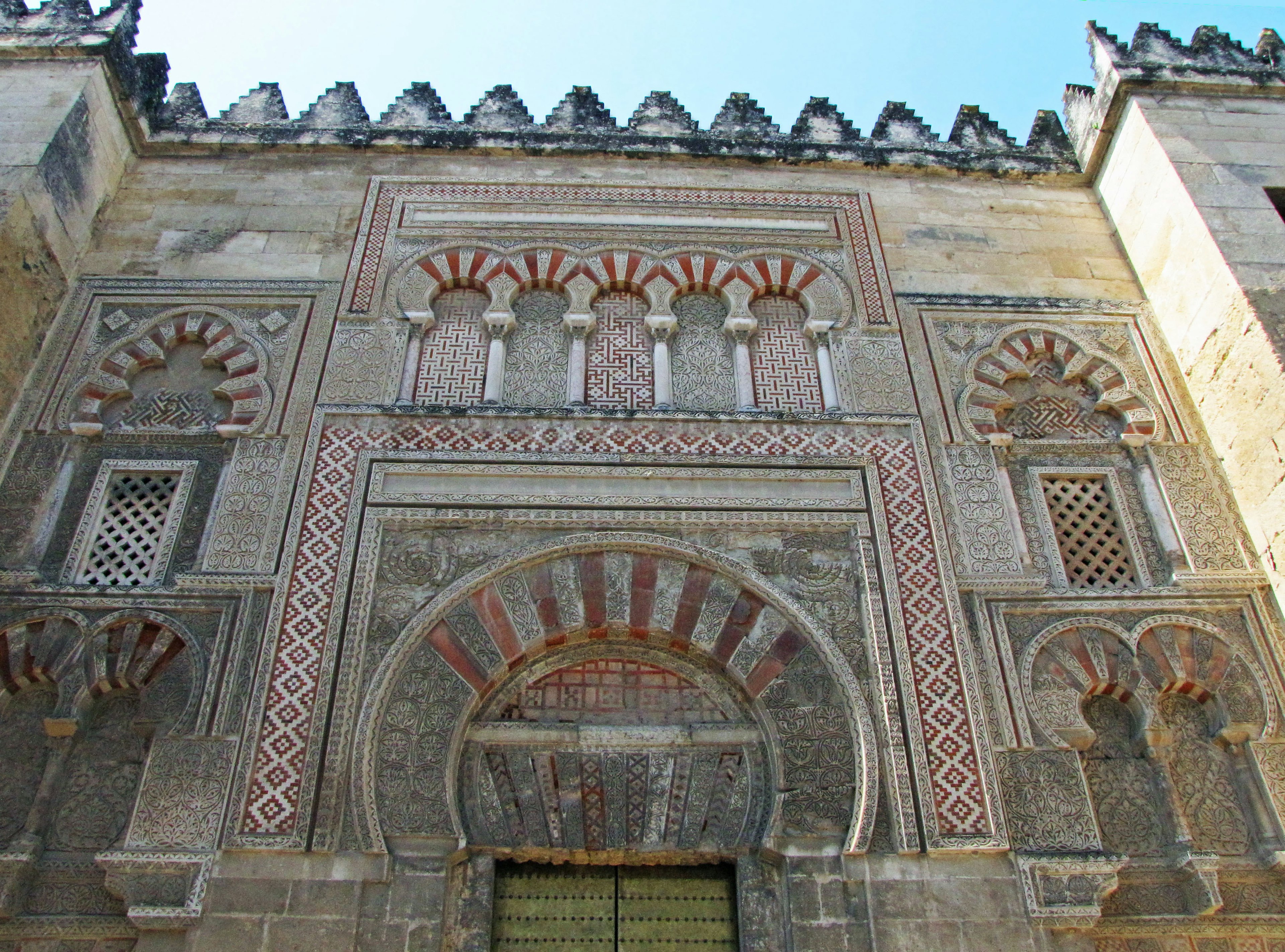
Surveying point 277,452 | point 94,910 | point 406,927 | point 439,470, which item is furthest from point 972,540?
point 94,910

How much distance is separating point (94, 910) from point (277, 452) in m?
2.15

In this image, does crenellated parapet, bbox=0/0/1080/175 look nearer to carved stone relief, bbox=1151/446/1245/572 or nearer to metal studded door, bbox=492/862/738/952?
carved stone relief, bbox=1151/446/1245/572

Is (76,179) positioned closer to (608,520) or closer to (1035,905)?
(608,520)

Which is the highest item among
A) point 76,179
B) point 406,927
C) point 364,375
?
point 76,179

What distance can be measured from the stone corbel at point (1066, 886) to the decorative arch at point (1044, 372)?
84.2 inches

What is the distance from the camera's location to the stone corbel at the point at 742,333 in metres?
5.48

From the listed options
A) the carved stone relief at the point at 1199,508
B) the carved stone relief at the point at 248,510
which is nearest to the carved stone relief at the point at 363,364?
the carved stone relief at the point at 248,510

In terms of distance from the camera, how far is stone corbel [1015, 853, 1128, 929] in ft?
12.6

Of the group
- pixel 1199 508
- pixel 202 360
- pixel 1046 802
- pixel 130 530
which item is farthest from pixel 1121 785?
pixel 202 360

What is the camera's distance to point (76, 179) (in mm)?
5762

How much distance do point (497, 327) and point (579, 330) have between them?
0.46 meters

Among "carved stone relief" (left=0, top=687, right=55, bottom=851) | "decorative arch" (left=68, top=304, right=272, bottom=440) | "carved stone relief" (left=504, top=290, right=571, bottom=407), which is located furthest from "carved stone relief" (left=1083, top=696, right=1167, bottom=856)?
"carved stone relief" (left=0, top=687, right=55, bottom=851)

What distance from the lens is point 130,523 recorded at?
16.0ft

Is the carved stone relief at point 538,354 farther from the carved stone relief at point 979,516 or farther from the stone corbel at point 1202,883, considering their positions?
the stone corbel at point 1202,883
